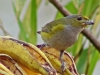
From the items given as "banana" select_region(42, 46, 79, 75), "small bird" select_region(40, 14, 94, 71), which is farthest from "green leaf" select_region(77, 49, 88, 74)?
"banana" select_region(42, 46, 79, 75)

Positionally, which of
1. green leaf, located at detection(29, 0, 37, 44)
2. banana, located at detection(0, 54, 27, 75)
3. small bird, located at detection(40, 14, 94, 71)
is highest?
green leaf, located at detection(29, 0, 37, 44)

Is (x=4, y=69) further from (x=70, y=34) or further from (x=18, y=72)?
(x=70, y=34)

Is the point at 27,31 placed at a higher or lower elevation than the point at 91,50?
higher

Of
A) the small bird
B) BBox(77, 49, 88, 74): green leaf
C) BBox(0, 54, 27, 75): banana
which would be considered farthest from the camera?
BBox(77, 49, 88, 74): green leaf

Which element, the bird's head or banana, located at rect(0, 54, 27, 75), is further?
Answer: the bird's head

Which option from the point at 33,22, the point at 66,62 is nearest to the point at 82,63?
the point at 33,22

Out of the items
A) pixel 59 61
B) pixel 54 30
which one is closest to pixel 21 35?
pixel 54 30

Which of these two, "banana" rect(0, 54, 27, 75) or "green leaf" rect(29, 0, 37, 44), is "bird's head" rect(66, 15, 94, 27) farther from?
"banana" rect(0, 54, 27, 75)

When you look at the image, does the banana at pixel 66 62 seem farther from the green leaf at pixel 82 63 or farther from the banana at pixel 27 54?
the green leaf at pixel 82 63
